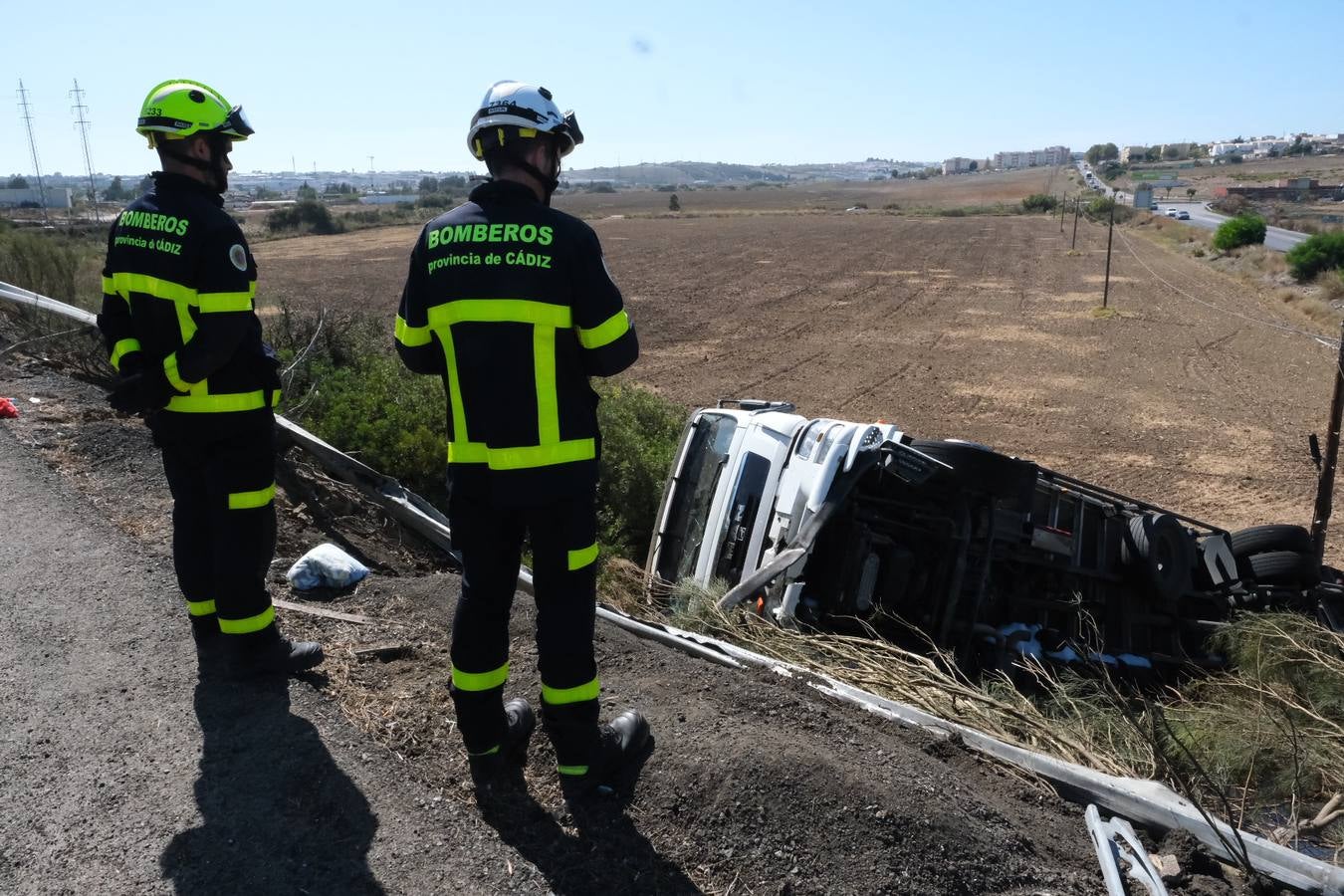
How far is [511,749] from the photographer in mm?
3148

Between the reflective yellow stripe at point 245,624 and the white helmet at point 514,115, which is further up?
the white helmet at point 514,115

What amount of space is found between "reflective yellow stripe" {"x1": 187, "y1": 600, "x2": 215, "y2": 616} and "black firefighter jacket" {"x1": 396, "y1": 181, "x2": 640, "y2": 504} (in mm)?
1492

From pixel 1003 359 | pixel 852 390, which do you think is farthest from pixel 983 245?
pixel 852 390

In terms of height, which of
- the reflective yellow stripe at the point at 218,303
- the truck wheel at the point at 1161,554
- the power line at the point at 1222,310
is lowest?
the power line at the point at 1222,310

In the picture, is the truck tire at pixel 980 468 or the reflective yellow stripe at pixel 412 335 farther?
the truck tire at pixel 980 468

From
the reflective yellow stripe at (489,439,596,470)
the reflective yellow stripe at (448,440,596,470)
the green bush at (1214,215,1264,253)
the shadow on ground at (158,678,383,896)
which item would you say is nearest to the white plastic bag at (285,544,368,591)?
the shadow on ground at (158,678,383,896)

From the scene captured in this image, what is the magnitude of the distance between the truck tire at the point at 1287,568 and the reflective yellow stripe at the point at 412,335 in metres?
5.95

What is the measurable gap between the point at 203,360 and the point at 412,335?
2.93ft

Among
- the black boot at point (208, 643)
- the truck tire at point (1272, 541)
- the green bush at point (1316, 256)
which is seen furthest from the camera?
the green bush at point (1316, 256)

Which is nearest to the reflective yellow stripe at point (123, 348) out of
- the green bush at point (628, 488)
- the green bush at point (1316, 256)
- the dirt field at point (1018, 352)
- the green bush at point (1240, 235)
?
the green bush at point (628, 488)

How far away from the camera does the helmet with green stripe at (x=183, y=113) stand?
11.3 ft

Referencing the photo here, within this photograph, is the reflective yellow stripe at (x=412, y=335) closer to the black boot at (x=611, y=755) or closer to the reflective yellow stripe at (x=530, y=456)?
the reflective yellow stripe at (x=530, y=456)

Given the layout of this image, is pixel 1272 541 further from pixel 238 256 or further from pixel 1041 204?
pixel 1041 204

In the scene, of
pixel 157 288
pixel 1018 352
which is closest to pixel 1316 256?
pixel 1018 352
